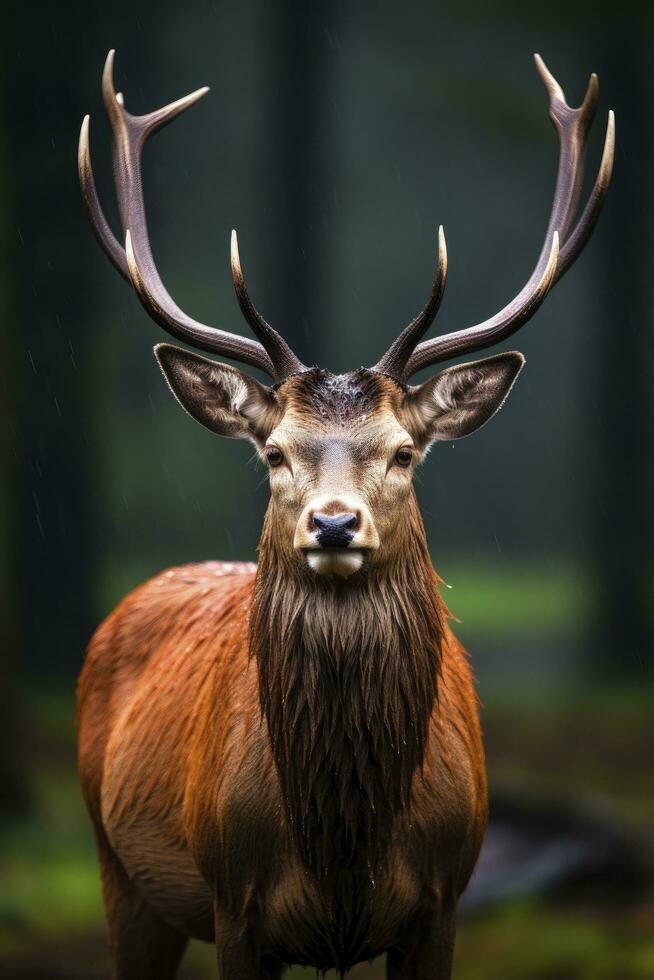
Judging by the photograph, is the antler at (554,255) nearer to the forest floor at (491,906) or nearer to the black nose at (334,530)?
the black nose at (334,530)

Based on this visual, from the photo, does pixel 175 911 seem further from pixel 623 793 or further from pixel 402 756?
pixel 623 793

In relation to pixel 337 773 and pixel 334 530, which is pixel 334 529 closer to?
pixel 334 530

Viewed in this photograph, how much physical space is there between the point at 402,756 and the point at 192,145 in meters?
17.0

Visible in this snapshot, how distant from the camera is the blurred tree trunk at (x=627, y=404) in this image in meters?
13.5

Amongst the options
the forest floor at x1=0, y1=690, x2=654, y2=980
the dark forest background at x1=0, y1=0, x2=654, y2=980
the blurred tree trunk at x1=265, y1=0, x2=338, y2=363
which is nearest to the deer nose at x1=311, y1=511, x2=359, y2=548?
the forest floor at x1=0, y1=690, x2=654, y2=980

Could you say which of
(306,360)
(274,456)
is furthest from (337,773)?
(306,360)

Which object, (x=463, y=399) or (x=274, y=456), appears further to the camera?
(x=463, y=399)

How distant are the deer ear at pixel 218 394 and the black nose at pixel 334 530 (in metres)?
0.72

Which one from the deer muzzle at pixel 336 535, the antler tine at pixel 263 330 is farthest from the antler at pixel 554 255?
the deer muzzle at pixel 336 535

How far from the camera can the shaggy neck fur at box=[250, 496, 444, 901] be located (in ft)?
A: 13.0

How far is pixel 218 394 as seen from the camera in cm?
438

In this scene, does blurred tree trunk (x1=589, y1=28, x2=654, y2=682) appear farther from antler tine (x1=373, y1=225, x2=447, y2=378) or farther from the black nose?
the black nose

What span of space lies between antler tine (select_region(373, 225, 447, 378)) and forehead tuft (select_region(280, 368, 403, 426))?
10 cm

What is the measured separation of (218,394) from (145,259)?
634 mm
